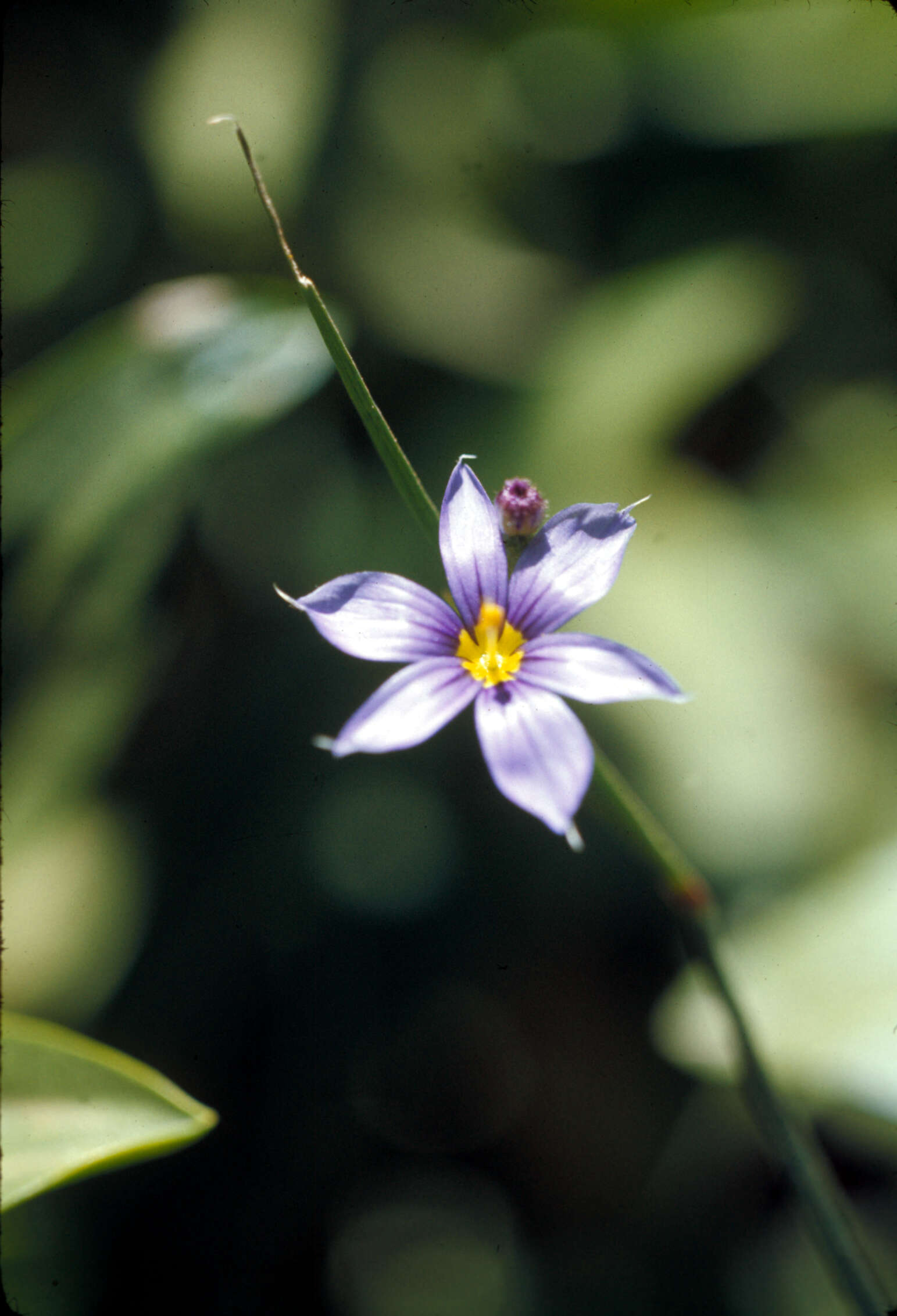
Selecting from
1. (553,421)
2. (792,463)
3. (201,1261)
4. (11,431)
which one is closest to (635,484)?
(553,421)

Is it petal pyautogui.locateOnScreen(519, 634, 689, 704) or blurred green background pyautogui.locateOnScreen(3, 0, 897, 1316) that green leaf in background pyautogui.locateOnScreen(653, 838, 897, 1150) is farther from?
petal pyautogui.locateOnScreen(519, 634, 689, 704)

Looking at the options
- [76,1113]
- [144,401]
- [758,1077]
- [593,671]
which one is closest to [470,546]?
[593,671]

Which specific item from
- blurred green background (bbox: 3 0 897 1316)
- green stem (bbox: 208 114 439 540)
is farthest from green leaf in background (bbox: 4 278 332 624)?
green stem (bbox: 208 114 439 540)

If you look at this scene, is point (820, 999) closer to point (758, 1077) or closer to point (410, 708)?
point (758, 1077)

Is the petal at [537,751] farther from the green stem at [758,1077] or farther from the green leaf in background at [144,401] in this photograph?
the green leaf in background at [144,401]

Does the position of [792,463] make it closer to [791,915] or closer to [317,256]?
[791,915]

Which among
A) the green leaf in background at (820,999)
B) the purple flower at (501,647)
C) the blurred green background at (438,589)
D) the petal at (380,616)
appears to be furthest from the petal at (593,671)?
the blurred green background at (438,589)
